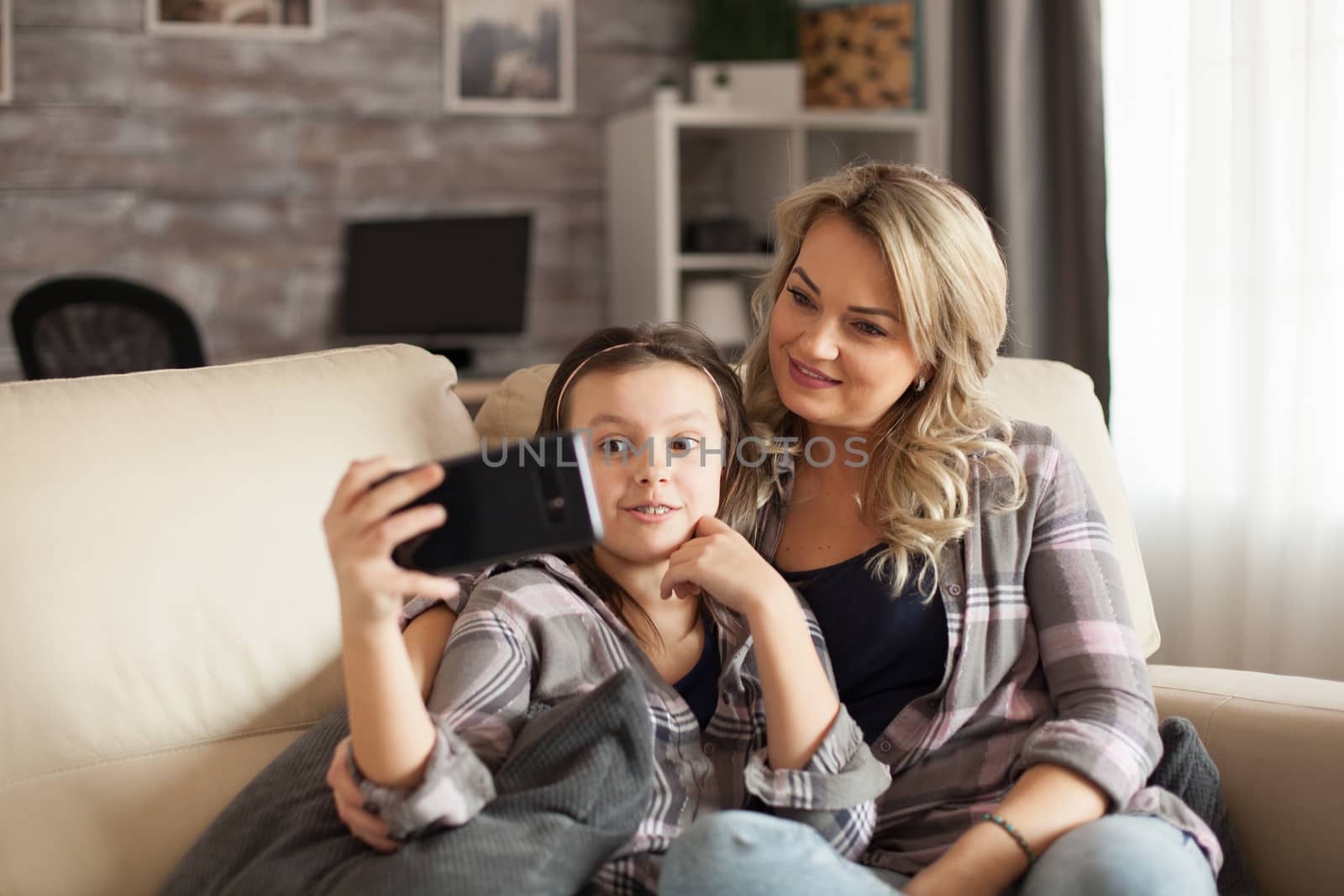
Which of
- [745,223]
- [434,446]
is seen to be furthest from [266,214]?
[434,446]

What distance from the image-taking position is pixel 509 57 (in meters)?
3.81

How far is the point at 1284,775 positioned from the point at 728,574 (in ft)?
2.09

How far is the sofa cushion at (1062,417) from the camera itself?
155cm

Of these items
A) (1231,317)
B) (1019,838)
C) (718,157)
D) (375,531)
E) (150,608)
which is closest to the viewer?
(375,531)

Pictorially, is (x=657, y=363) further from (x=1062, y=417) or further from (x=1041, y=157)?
(x=1041, y=157)

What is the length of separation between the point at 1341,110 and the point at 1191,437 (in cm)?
A: 67

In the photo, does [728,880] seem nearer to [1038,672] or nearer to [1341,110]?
[1038,672]

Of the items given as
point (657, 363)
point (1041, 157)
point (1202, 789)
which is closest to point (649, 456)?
point (657, 363)

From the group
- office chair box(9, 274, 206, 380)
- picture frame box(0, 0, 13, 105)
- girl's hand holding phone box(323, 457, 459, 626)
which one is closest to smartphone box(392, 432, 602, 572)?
girl's hand holding phone box(323, 457, 459, 626)

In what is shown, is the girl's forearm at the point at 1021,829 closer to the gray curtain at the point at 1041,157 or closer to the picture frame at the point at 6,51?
the gray curtain at the point at 1041,157

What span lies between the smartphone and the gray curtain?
192 cm

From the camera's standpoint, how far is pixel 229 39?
3.60 metres

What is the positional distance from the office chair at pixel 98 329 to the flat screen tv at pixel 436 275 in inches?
28.4

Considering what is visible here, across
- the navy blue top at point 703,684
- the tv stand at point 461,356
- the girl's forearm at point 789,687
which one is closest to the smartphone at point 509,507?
the girl's forearm at point 789,687
